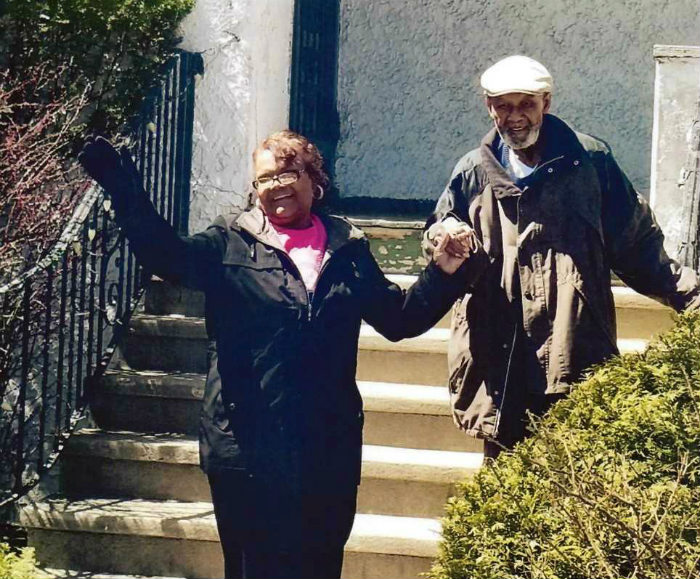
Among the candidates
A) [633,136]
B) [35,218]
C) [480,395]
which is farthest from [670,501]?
[633,136]

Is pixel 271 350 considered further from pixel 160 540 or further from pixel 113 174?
pixel 160 540

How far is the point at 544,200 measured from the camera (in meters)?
3.79

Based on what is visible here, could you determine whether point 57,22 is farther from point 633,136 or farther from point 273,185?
point 633,136

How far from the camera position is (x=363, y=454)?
497 cm

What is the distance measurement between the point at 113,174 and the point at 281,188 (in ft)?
1.53

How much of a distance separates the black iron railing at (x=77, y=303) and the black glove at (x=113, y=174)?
4.94 feet

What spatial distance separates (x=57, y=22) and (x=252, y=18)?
98 cm

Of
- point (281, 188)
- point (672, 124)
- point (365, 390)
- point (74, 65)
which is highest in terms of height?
point (74, 65)

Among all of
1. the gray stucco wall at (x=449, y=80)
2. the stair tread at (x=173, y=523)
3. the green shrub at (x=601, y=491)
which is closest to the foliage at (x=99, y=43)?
the stair tread at (x=173, y=523)

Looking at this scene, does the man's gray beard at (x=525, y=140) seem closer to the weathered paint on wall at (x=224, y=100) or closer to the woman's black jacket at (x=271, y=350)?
the woman's black jacket at (x=271, y=350)

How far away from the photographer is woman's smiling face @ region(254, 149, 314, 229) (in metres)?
3.49

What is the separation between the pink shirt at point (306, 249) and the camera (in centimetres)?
355

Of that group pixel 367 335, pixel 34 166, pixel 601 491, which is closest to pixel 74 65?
pixel 34 166

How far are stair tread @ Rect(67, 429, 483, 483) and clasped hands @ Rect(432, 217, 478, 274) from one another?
143 centimetres
